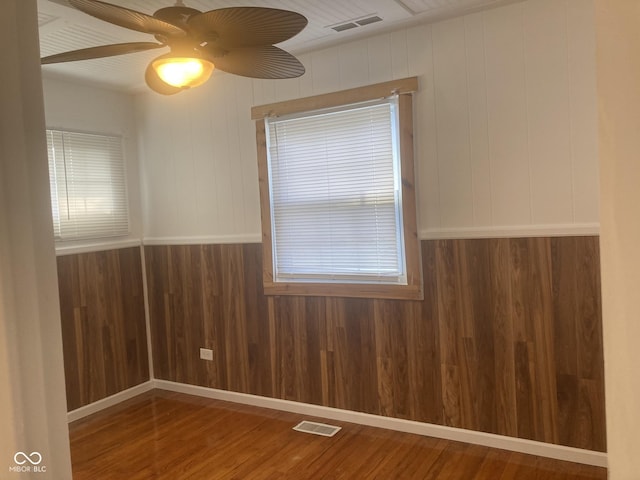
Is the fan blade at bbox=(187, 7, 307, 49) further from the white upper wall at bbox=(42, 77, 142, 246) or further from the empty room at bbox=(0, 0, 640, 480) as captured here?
the white upper wall at bbox=(42, 77, 142, 246)

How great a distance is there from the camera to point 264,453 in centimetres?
316

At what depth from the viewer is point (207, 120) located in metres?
4.04

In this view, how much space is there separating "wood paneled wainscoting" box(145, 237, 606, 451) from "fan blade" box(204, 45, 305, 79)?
1.36 m

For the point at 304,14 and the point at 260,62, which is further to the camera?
the point at 304,14

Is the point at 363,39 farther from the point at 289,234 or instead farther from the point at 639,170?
the point at 639,170

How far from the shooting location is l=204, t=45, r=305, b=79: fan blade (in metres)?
2.25

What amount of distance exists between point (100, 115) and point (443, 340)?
3.14 metres

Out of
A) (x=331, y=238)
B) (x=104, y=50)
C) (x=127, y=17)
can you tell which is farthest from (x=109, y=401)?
(x=127, y=17)

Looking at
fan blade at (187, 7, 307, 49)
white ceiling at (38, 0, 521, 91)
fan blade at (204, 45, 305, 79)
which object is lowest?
fan blade at (204, 45, 305, 79)

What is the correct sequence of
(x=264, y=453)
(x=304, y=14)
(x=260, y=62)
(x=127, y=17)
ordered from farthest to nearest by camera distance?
(x=264, y=453) → (x=304, y=14) → (x=260, y=62) → (x=127, y=17)

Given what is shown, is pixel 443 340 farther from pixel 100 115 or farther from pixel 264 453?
pixel 100 115

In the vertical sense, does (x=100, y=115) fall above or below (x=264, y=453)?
→ above

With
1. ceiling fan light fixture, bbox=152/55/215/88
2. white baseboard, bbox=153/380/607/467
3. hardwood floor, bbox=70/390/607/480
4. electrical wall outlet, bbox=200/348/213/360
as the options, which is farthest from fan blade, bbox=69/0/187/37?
electrical wall outlet, bbox=200/348/213/360

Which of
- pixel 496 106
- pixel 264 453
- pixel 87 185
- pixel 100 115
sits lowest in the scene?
pixel 264 453
